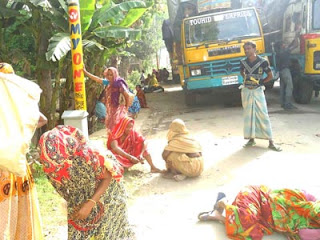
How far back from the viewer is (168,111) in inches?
418

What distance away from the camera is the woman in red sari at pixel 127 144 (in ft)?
15.5

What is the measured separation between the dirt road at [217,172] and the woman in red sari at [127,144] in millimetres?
282

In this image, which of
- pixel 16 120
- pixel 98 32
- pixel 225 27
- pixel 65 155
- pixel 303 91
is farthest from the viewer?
pixel 303 91

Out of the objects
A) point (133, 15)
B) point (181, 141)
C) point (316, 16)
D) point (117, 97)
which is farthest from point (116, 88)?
point (316, 16)

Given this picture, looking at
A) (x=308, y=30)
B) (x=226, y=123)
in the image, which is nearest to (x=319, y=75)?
(x=308, y=30)

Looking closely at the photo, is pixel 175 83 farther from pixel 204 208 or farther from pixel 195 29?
pixel 204 208

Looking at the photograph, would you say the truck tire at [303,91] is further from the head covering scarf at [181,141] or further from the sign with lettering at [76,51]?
the sign with lettering at [76,51]

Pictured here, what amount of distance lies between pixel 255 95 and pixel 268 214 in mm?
2797

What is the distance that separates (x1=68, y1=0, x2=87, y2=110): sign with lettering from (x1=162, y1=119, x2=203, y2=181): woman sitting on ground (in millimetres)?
A: 1186

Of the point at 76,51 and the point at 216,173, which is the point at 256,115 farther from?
the point at 76,51

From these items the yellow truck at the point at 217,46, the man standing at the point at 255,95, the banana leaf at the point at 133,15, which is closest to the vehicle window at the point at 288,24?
the yellow truck at the point at 217,46

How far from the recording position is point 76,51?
13.8 ft

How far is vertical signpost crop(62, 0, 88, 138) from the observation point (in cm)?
405

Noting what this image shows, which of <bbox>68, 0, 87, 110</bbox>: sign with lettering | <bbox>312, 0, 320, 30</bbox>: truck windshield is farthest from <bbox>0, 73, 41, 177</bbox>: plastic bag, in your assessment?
<bbox>312, 0, 320, 30</bbox>: truck windshield
